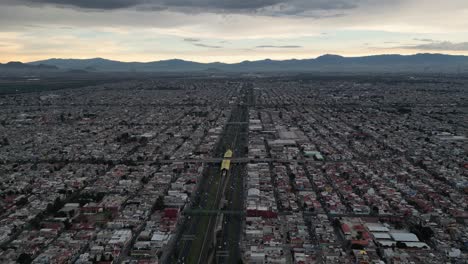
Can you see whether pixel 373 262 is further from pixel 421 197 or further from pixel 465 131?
pixel 465 131

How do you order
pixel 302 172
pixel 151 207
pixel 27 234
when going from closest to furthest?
1. pixel 27 234
2. pixel 151 207
3. pixel 302 172

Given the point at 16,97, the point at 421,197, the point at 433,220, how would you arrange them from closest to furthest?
1. the point at 433,220
2. the point at 421,197
3. the point at 16,97

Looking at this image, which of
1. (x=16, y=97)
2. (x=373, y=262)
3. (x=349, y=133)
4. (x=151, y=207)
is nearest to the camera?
(x=373, y=262)

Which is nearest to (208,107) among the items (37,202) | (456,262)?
(37,202)

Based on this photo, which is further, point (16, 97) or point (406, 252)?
point (16, 97)

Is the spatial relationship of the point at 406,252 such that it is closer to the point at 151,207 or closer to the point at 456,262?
the point at 456,262

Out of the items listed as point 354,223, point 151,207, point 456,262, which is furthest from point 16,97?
point 456,262

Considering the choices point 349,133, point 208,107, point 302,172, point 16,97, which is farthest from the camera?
point 16,97

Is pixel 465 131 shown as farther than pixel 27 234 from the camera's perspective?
Yes

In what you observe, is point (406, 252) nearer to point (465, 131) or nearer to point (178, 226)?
point (178, 226)
